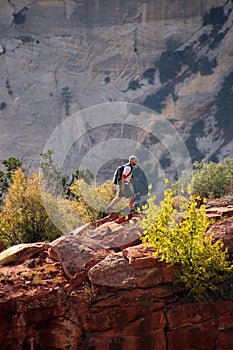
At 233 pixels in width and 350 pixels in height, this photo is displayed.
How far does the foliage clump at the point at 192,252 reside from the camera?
584 inches

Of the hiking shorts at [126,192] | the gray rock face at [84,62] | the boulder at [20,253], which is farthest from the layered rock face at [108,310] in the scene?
the gray rock face at [84,62]

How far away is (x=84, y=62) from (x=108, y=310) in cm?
8567

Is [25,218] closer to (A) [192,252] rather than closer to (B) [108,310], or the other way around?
(B) [108,310]

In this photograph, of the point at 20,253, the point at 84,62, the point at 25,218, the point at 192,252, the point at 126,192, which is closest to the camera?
A: the point at 192,252

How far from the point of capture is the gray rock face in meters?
88.7

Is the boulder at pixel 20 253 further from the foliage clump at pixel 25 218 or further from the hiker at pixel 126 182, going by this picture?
the foliage clump at pixel 25 218

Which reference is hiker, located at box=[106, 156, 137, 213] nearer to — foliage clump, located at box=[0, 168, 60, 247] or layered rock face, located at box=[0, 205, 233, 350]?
layered rock face, located at box=[0, 205, 233, 350]

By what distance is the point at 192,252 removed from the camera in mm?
15008

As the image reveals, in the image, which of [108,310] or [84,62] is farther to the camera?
[84,62]

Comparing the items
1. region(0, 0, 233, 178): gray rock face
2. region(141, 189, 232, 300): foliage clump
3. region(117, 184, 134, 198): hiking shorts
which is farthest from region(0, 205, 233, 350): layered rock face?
region(0, 0, 233, 178): gray rock face


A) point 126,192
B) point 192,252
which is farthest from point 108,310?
point 126,192

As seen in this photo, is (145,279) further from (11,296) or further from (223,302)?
(11,296)

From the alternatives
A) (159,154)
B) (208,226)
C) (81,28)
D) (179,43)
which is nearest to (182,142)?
(159,154)


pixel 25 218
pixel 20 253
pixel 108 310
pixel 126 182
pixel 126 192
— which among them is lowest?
pixel 108 310
